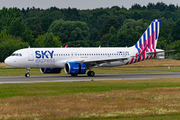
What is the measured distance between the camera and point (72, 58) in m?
49.1

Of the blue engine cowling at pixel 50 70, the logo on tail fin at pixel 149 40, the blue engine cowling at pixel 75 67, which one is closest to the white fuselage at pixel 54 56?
the blue engine cowling at pixel 50 70

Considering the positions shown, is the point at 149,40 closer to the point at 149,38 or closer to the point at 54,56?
the point at 149,38

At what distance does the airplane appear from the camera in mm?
46188

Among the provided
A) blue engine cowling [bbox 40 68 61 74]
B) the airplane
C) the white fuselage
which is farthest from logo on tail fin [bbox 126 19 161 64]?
blue engine cowling [bbox 40 68 61 74]

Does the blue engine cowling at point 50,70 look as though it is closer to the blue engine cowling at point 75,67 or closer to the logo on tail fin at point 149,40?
the blue engine cowling at point 75,67

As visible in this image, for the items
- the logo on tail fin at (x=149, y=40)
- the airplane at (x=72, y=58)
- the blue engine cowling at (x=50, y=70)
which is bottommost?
the blue engine cowling at (x=50, y=70)

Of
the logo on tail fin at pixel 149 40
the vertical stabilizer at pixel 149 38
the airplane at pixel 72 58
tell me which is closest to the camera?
the airplane at pixel 72 58

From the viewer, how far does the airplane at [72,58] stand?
152 ft

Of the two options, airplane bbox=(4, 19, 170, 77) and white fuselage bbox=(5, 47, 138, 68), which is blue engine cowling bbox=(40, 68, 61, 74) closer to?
airplane bbox=(4, 19, 170, 77)

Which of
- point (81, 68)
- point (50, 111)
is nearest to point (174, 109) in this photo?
point (50, 111)

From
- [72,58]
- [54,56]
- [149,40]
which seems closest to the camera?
[54,56]

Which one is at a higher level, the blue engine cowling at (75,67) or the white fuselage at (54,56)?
the white fuselage at (54,56)

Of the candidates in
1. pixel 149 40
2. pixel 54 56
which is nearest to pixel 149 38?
pixel 149 40

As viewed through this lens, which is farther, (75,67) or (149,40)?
(149,40)
